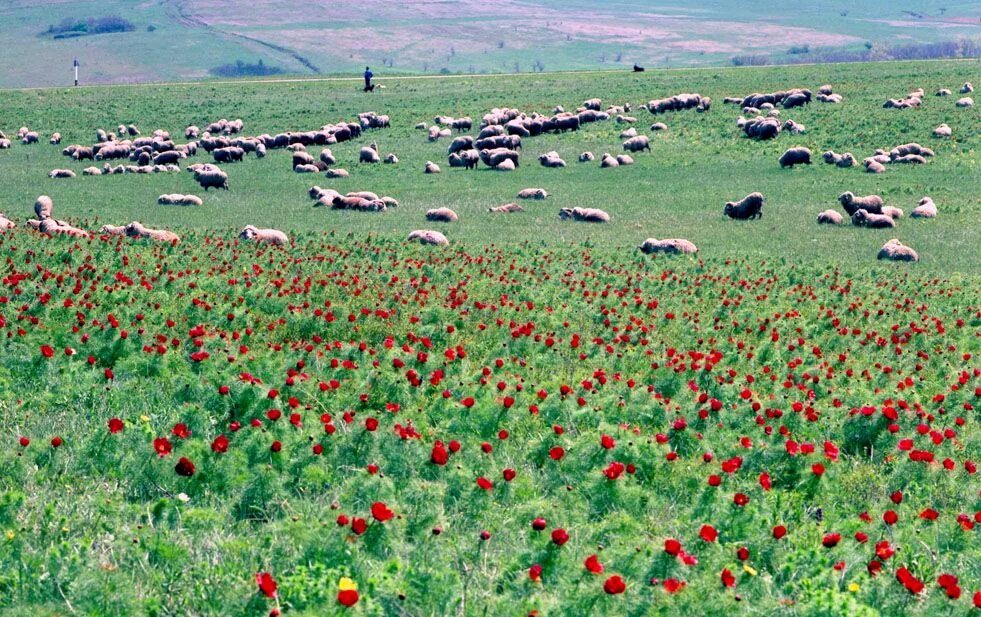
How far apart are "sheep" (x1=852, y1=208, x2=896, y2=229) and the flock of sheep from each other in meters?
0.03

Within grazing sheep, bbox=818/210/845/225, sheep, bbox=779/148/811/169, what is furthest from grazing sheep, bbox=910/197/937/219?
sheep, bbox=779/148/811/169

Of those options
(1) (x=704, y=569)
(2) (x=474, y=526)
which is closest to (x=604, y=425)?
(2) (x=474, y=526)

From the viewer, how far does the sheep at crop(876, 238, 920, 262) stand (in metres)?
26.6

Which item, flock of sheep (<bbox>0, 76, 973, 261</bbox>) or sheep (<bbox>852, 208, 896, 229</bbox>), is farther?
sheep (<bbox>852, 208, 896, 229</bbox>)

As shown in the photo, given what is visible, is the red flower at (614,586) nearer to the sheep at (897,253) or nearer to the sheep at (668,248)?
the sheep at (668,248)

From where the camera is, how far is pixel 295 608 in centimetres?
652

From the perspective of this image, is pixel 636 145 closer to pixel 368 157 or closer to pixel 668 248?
pixel 368 157

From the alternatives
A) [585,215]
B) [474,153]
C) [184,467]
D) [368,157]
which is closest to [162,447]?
[184,467]

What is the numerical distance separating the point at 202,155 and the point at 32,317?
42981 mm

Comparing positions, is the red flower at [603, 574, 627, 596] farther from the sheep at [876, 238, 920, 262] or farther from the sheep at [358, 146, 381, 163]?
the sheep at [358, 146, 381, 163]

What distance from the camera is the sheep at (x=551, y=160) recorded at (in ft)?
160

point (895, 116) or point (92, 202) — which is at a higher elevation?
point (895, 116)

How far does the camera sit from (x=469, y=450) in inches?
394

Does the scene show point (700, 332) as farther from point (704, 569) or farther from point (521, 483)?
point (704, 569)
